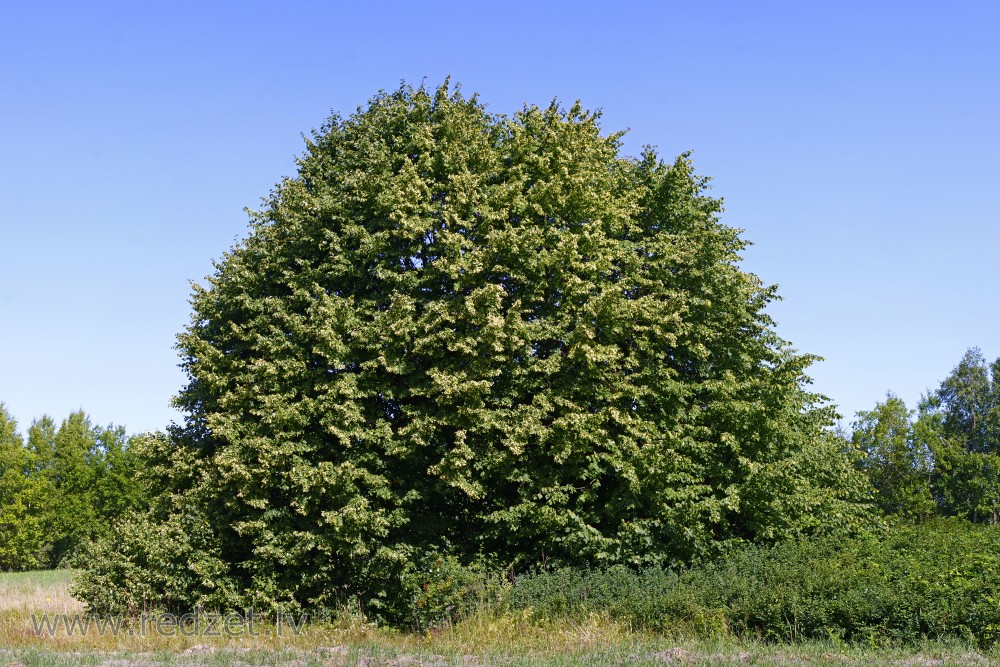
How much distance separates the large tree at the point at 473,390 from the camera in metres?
19.3

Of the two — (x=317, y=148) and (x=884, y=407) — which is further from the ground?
(x=317, y=148)

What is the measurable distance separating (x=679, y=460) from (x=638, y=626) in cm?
481

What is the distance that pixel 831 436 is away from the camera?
2628 centimetres

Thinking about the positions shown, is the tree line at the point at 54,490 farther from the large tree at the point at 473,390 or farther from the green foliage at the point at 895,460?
the green foliage at the point at 895,460

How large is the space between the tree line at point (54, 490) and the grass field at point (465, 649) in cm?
5124

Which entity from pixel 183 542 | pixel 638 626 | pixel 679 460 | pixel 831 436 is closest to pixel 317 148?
pixel 183 542

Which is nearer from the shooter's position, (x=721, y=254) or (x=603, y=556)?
(x=603, y=556)

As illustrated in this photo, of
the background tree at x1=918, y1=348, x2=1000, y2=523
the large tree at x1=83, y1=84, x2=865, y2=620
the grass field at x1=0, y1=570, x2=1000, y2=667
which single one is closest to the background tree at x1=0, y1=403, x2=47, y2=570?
the large tree at x1=83, y1=84, x2=865, y2=620

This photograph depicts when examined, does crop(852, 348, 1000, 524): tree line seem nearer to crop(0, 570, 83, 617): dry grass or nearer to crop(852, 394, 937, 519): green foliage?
crop(852, 394, 937, 519): green foliage

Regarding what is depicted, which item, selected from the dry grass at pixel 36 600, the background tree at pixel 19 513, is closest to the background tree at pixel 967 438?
the dry grass at pixel 36 600

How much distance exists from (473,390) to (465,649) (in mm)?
7058

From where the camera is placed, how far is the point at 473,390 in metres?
19.0

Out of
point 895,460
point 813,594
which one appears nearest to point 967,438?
point 895,460

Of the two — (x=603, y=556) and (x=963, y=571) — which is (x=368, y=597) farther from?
(x=963, y=571)
